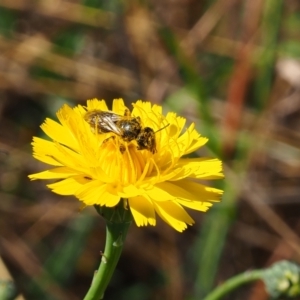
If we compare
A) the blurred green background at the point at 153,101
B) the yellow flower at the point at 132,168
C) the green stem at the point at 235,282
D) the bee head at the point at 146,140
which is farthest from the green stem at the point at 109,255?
the blurred green background at the point at 153,101

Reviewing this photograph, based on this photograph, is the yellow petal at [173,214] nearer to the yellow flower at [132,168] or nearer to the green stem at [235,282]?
the yellow flower at [132,168]

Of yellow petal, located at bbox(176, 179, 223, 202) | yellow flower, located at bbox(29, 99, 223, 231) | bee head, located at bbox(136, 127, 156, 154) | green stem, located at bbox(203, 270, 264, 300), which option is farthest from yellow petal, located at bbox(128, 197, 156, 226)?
green stem, located at bbox(203, 270, 264, 300)

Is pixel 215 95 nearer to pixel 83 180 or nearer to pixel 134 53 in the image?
pixel 134 53

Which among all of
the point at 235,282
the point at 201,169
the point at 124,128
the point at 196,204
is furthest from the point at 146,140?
the point at 235,282

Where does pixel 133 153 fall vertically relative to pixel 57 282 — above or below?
above

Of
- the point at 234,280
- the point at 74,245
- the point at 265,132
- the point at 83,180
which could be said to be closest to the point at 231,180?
the point at 265,132

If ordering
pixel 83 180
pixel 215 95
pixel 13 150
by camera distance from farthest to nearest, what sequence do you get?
1. pixel 215 95
2. pixel 13 150
3. pixel 83 180

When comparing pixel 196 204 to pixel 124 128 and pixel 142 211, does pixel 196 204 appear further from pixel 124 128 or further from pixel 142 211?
pixel 124 128
